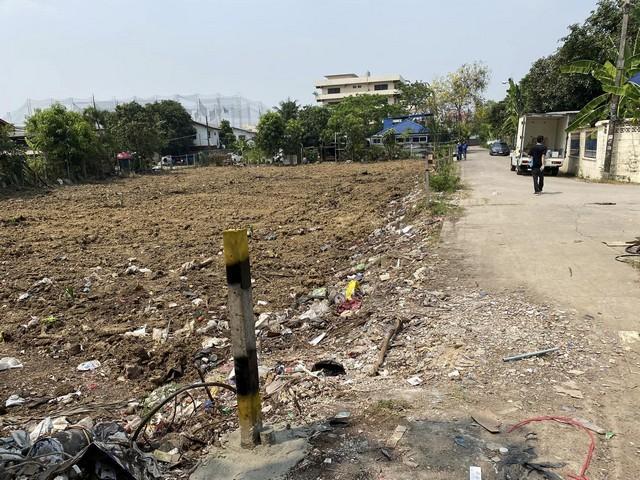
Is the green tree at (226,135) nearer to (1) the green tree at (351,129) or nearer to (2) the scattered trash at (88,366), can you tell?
(1) the green tree at (351,129)

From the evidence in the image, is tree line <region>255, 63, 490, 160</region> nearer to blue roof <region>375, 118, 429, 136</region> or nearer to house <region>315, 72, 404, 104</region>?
blue roof <region>375, 118, 429, 136</region>

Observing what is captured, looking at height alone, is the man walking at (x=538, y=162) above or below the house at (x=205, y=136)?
below

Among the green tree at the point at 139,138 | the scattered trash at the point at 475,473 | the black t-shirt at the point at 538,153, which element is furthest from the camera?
the green tree at the point at 139,138

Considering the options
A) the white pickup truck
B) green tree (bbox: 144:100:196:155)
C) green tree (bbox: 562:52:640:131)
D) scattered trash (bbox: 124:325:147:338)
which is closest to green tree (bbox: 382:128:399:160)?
the white pickup truck

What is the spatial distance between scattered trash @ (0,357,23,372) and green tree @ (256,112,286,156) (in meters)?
39.6

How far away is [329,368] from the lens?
12.7ft

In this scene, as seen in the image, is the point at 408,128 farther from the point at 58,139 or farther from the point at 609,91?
the point at 58,139

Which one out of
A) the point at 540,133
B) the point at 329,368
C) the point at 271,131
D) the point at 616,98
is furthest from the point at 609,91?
the point at 271,131

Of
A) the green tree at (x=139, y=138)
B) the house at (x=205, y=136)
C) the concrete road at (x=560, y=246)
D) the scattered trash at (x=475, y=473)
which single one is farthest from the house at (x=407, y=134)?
the scattered trash at (x=475, y=473)

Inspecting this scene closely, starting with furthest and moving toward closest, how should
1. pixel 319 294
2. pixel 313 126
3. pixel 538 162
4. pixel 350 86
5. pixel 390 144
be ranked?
pixel 350 86
pixel 313 126
pixel 390 144
pixel 538 162
pixel 319 294

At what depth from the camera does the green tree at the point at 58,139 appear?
2709 centimetres

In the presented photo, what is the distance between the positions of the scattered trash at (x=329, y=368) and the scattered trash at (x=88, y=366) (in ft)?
8.40

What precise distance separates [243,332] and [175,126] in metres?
63.0

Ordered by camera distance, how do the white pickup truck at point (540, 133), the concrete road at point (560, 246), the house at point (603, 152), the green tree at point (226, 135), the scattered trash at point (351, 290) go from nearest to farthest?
the concrete road at point (560, 246) → the scattered trash at point (351, 290) → the house at point (603, 152) → the white pickup truck at point (540, 133) → the green tree at point (226, 135)
